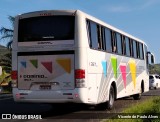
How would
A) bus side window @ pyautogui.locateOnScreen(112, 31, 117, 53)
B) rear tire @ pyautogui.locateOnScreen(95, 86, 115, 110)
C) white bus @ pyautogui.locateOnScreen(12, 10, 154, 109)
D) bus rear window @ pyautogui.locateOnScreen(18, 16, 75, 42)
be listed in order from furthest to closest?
bus side window @ pyautogui.locateOnScreen(112, 31, 117, 53) < rear tire @ pyautogui.locateOnScreen(95, 86, 115, 110) < bus rear window @ pyautogui.locateOnScreen(18, 16, 75, 42) < white bus @ pyautogui.locateOnScreen(12, 10, 154, 109)

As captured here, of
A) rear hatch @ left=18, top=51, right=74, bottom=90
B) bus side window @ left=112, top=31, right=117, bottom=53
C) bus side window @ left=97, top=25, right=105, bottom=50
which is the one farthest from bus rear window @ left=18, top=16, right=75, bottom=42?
bus side window @ left=112, top=31, right=117, bottom=53

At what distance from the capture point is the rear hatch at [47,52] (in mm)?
13977

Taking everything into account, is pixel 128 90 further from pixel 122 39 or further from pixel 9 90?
pixel 9 90

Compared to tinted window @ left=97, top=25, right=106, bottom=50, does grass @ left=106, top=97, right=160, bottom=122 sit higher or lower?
lower

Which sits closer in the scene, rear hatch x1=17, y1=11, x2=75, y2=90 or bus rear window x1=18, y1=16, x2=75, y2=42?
rear hatch x1=17, y1=11, x2=75, y2=90

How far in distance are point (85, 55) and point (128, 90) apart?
23.0ft

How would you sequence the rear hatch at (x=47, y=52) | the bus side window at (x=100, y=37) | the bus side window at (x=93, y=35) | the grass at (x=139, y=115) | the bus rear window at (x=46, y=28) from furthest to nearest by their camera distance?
the bus side window at (x=100, y=37) < the bus side window at (x=93, y=35) < the bus rear window at (x=46, y=28) < the rear hatch at (x=47, y=52) < the grass at (x=139, y=115)

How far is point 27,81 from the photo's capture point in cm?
1430

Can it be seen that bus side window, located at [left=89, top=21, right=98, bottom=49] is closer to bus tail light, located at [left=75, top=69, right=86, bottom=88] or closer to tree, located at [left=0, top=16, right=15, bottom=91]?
bus tail light, located at [left=75, top=69, right=86, bottom=88]

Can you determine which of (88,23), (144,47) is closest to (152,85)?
(144,47)

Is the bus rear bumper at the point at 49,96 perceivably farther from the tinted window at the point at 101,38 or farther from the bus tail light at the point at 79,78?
the tinted window at the point at 101,38

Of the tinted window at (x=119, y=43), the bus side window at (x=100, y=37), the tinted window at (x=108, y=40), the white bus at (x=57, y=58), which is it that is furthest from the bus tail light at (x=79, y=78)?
the tinted window at (x=119, y=43)

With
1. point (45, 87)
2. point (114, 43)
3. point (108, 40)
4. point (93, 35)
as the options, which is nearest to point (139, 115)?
point (45, 87)

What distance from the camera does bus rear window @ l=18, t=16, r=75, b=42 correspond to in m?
14.2
